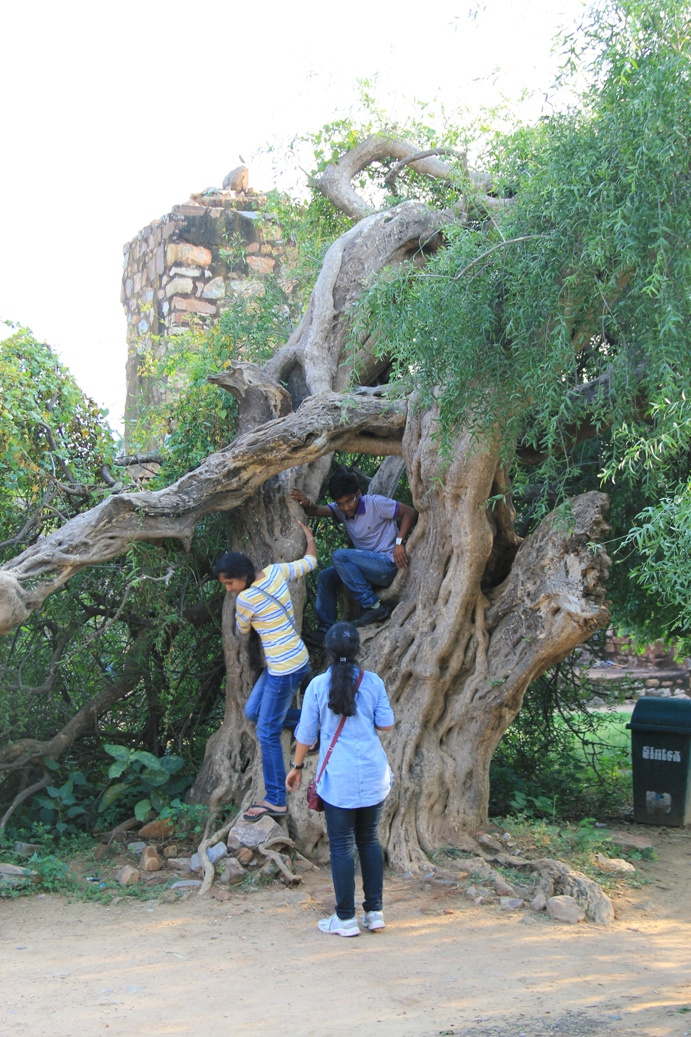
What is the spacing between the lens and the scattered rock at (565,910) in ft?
17.7

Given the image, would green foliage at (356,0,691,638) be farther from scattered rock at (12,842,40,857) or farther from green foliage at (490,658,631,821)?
scattered rock at (12,842,40,857)

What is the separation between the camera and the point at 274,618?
638cm

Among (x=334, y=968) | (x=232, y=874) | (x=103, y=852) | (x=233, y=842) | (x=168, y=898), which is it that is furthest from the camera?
(x=103, y=852)

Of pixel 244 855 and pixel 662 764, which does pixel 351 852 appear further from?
pixel 662 764

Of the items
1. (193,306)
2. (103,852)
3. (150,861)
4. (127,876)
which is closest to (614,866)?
(150,861)

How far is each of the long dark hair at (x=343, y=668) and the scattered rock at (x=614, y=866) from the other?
234 cm

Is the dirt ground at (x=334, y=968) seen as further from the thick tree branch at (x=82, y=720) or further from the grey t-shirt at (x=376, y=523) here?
the grey t-shirt at (x=376, y=523)

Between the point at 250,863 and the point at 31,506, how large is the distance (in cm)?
287

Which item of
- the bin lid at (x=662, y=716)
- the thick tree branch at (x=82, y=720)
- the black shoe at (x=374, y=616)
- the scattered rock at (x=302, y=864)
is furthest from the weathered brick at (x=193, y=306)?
the scattered rock at (x=302, y=864)

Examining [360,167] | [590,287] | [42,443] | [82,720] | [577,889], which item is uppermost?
[360,167]

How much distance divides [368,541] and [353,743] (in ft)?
7.95

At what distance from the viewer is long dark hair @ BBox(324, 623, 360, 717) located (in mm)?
4965

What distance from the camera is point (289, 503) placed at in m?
7.17

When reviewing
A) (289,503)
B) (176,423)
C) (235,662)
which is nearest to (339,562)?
(289,503)
